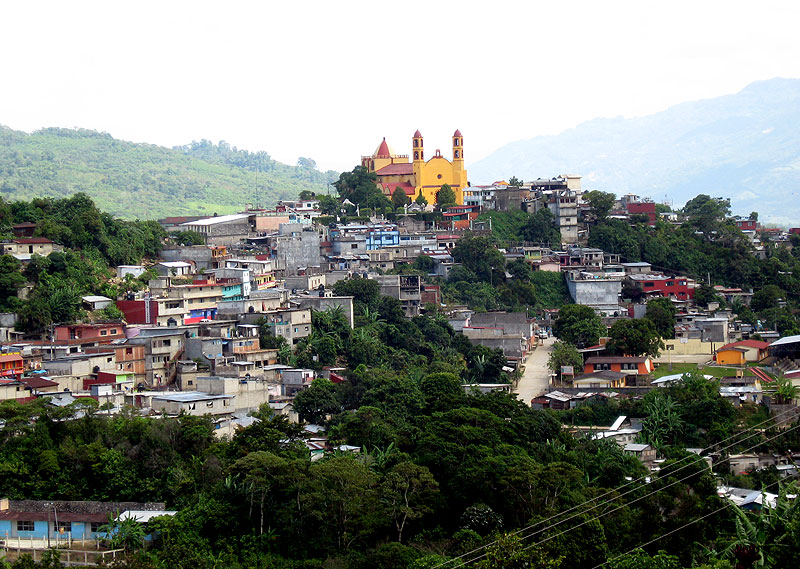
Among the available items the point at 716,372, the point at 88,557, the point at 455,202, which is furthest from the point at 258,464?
the point at 455,202

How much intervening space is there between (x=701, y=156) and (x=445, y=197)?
124m

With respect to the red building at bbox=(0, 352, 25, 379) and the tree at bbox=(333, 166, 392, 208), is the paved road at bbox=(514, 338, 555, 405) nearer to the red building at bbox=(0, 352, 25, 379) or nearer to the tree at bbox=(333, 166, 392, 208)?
the red building at bbox=(0, 352, 25, 379)

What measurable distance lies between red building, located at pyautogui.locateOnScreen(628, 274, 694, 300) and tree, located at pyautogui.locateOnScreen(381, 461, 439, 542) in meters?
18.8

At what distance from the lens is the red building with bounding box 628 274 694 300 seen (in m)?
34.8

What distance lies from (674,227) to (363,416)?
78.6ft

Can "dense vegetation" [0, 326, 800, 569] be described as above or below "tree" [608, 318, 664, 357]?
below

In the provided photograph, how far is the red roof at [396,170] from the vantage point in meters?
43.7

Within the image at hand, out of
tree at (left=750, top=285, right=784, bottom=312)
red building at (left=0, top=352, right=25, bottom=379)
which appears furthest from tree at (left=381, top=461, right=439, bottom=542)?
tree at (left=750, top=285, right=784, bottom=312)

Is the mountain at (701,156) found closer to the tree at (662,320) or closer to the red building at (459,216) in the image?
the red building at (459,216)

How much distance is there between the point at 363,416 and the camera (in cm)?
2106

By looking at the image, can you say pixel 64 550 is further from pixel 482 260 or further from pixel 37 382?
pixel 482 260

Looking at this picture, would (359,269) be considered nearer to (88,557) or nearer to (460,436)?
(460,436)

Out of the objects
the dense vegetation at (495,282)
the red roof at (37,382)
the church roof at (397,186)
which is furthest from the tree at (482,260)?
the red roof at (37,382)

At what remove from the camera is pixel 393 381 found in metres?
23.2
